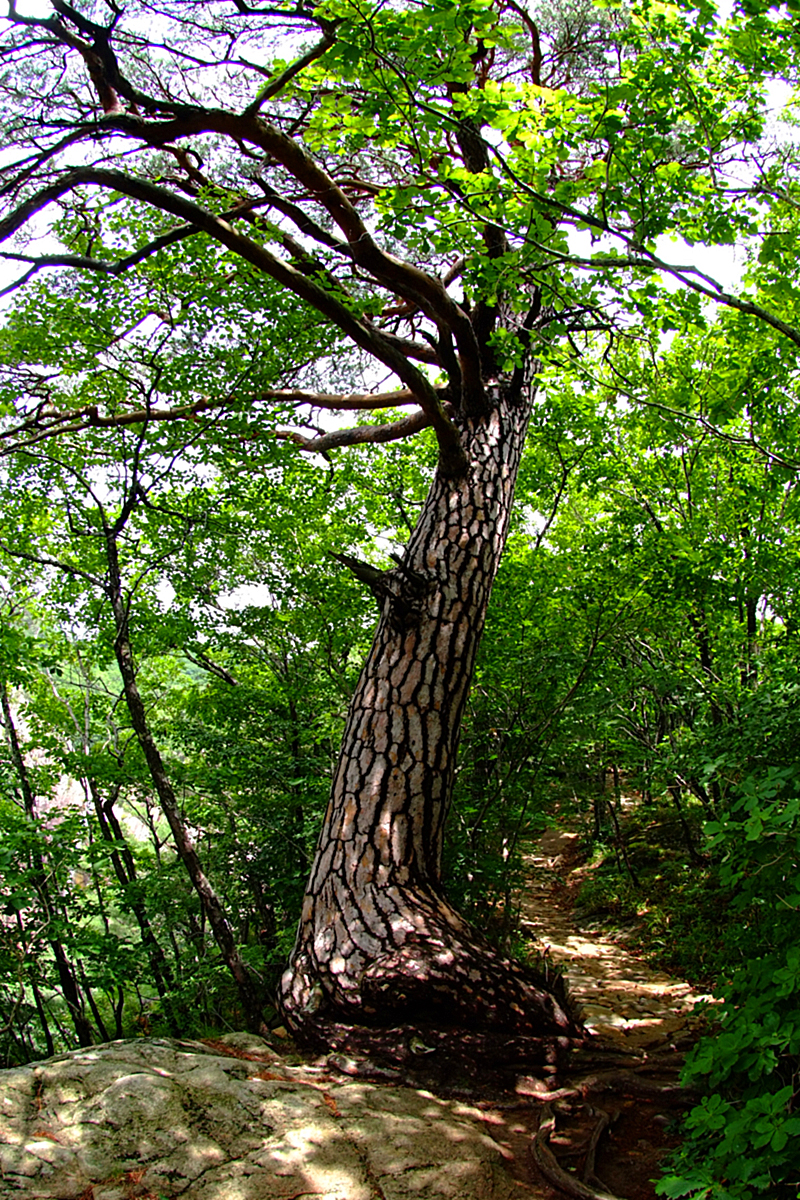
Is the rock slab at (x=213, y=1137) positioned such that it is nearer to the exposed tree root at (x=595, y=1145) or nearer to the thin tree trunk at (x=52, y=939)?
the exposed tree root at (x=595, y=1145)

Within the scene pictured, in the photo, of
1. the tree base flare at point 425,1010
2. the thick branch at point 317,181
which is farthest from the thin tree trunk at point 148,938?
the thick branch at point 317,181

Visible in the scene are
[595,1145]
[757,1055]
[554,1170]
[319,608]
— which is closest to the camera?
[757,1055]

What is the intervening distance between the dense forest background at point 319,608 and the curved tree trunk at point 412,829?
3.47 ft

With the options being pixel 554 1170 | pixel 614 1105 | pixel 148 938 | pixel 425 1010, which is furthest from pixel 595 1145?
pixel 148 938

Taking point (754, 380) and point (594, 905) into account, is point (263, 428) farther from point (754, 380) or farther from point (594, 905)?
point (594, 905)

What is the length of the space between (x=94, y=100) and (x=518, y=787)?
5.52m

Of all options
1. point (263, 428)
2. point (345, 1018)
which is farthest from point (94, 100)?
point (345, 1018)

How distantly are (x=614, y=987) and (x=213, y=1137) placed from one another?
444cm

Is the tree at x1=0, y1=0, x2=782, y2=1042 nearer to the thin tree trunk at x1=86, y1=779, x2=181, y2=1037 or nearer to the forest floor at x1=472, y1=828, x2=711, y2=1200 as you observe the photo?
the forest floor at x1=472, y1=828, x2=711, y2=1200

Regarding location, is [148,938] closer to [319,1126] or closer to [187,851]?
[187,851]

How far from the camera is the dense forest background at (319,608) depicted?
4512 millimetres

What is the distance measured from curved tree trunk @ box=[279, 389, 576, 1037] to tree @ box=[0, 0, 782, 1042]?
0.5 inches

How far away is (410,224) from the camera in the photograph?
3299 millimetres

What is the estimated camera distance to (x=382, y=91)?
9.45ft
